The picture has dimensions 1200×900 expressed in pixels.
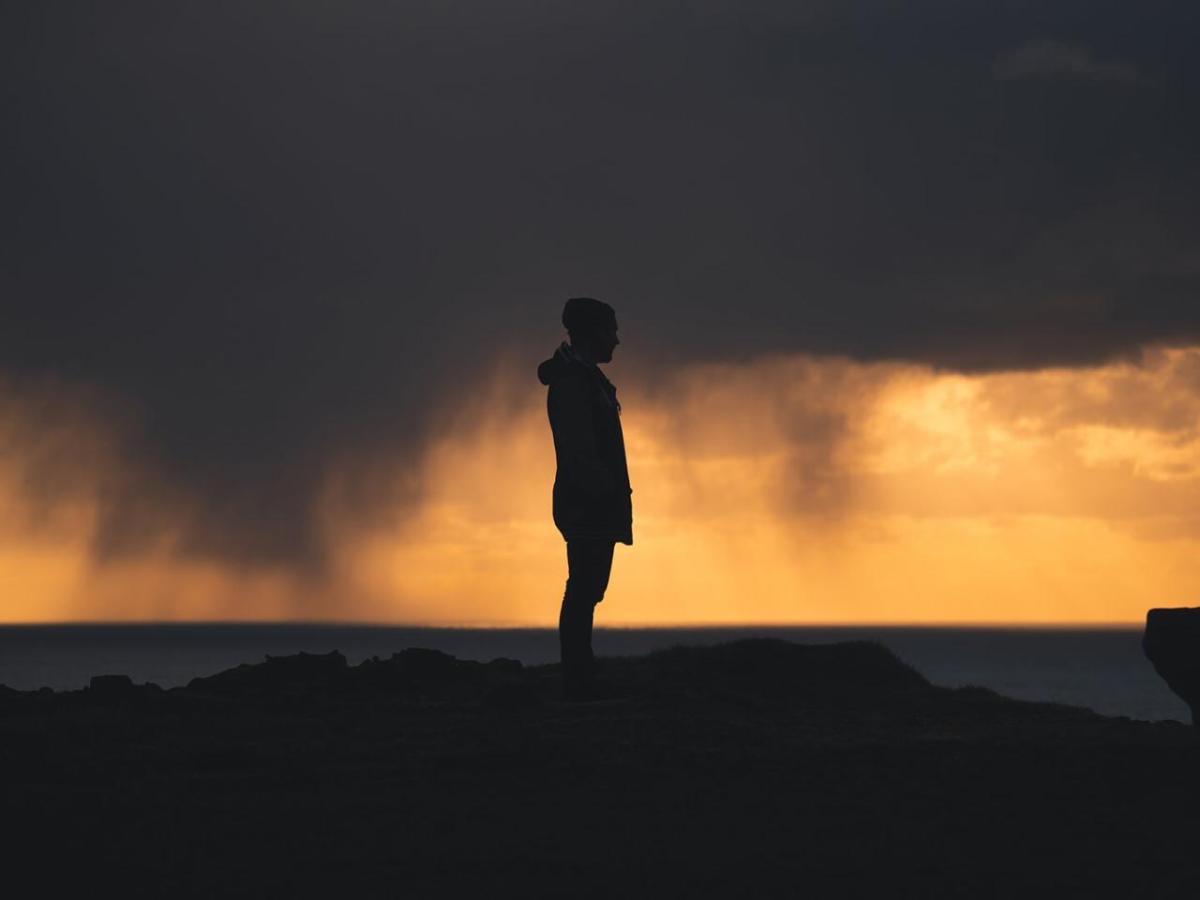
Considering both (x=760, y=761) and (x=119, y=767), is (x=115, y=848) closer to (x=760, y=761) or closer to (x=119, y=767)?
(x=119, y=767)

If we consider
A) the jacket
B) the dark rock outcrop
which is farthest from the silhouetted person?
the dark rock outcrop

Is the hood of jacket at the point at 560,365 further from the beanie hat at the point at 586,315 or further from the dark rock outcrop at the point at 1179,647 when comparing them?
the dark rock outcrop at the point at 1179,647

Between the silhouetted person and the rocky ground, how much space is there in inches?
23.1

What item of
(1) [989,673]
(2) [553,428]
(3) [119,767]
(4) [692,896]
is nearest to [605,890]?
(4) [692,896]

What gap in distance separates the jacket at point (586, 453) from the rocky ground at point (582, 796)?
1.42 m

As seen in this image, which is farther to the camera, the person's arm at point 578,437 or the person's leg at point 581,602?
the person's arm at point 578,437

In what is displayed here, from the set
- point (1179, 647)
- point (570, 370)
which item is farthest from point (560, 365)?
point (1179, 647)

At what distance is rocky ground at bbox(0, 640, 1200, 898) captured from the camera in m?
6.99

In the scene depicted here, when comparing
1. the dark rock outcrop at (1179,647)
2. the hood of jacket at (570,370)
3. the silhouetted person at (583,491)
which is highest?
the hood of jacket at (570,370)

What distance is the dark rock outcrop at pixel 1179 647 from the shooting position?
12.6 m

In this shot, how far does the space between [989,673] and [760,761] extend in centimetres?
14345

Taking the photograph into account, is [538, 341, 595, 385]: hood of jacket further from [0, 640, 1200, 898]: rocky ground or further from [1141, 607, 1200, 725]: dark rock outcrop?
[1141, 607, 1200, 725]: dark rock outcrop

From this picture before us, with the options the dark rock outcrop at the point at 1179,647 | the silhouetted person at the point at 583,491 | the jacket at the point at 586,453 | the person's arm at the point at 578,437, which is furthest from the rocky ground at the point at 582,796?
the person's arm at the point at 578,437

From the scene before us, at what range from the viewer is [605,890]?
264 inches
